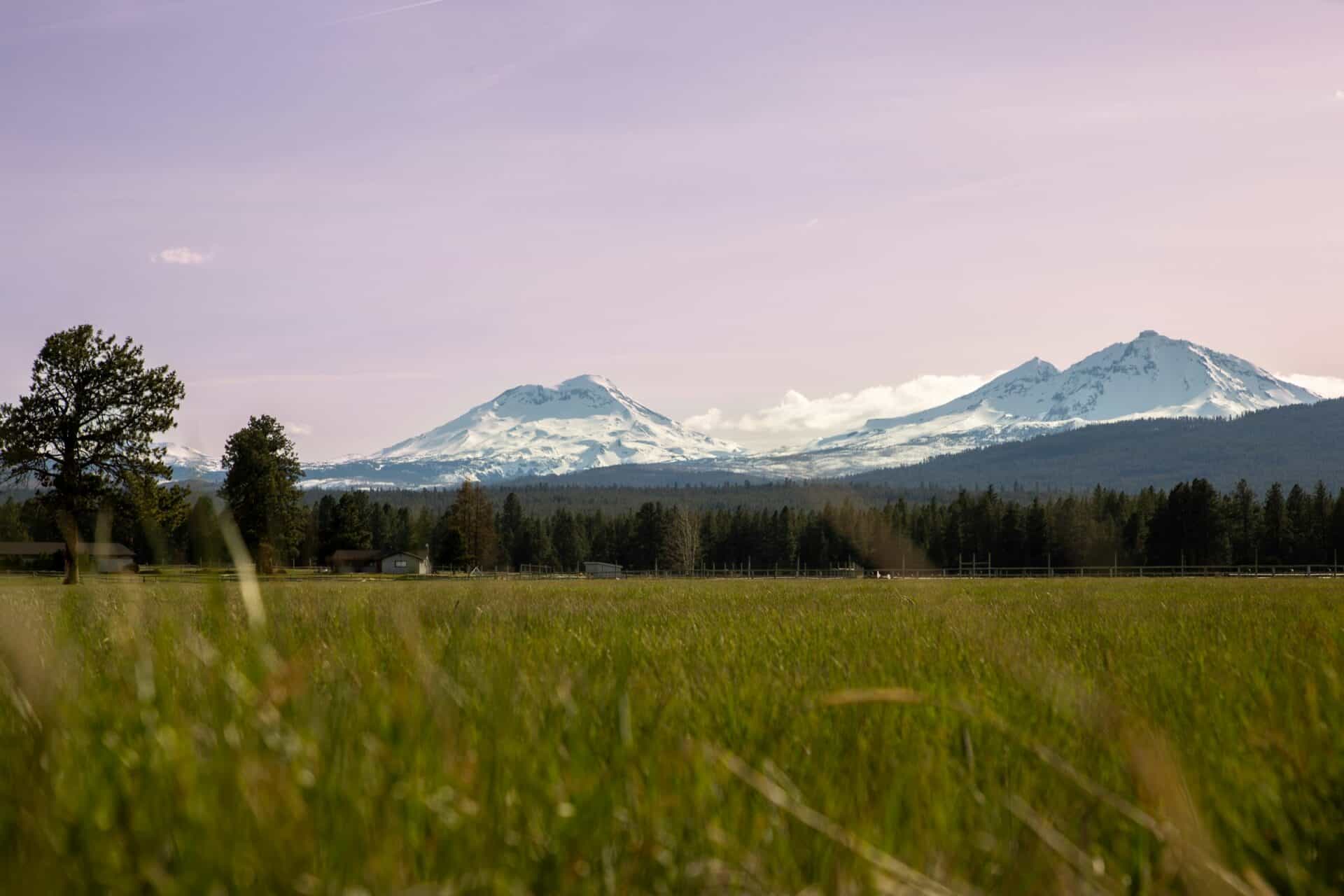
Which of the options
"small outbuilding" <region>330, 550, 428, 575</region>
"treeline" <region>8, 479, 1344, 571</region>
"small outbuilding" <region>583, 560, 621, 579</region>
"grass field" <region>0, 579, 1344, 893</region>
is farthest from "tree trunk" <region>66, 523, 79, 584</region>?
"small outbuilding" <region>583, 560, 621, 579</region>

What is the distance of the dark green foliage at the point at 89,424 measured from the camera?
123 ft

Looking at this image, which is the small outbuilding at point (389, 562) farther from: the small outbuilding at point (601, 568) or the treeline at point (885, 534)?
the small outbuilding at point (601, 568)

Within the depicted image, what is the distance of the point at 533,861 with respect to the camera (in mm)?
1847

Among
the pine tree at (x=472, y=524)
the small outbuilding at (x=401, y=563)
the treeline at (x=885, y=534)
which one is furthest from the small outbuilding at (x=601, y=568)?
the pine tree at (x=472, y=524)

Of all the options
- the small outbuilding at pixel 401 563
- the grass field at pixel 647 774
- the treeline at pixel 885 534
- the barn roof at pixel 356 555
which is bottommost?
the small outbuilding at pixel 401 563

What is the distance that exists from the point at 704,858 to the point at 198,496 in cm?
122

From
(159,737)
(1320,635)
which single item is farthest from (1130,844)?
→ (1320,635)

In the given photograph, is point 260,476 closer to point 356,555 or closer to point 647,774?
point 647,774

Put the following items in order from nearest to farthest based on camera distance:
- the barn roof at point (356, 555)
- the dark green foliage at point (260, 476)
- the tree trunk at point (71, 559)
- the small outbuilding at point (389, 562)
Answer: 1. the tree trunk at point (71, 559)
2. the dark green foliage at point (260, 476)
3. the barn roof at point (356, 555)
4. the small outbuilding at point (389, 562)

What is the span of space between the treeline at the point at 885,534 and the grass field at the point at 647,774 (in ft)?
264

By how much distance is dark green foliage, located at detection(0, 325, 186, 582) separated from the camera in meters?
37.4

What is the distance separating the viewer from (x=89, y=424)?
38781mm

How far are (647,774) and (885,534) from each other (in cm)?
13714

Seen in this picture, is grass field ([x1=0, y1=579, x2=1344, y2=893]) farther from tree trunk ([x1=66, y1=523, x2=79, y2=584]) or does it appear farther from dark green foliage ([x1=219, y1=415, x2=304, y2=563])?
dark green foliage ([x1=219, y1=415, x2=304, y2=563])
